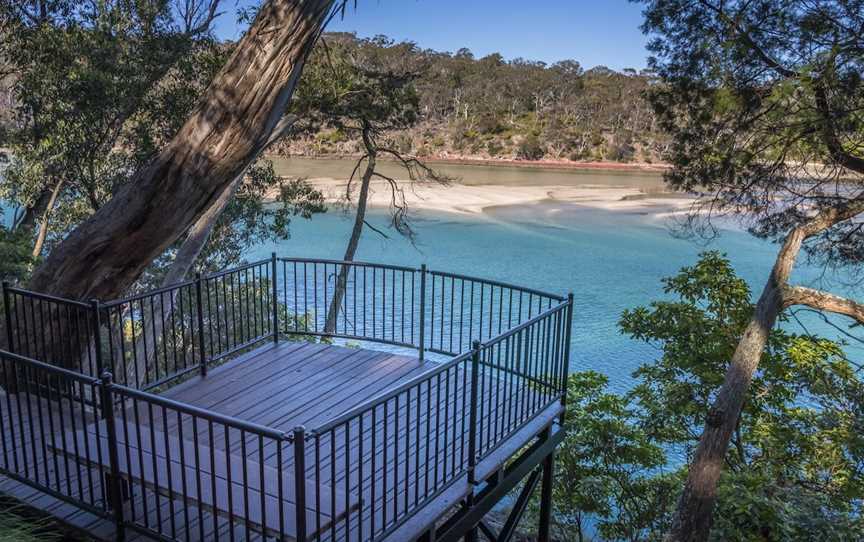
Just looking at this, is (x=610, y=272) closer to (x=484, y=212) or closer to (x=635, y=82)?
(x=484, y=212)

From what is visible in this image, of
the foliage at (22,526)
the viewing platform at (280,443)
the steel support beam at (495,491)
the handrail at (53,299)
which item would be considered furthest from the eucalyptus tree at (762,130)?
the handrail at (53,299)

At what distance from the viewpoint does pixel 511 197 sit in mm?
37312

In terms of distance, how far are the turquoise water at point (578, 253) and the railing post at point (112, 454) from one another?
40.1 ft

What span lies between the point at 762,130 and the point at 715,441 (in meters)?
3.72

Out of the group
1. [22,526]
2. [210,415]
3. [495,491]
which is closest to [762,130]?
[495,491]

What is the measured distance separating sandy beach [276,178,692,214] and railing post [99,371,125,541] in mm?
29307

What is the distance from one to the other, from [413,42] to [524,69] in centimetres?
4320

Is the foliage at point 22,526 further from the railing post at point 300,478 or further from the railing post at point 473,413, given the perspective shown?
the railing post at point 473,413

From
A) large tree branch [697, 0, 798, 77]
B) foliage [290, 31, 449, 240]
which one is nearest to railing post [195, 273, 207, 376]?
large tree branch [697, 0, 798, 77]

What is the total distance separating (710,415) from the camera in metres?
6.63

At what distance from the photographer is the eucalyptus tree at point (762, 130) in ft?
21.1

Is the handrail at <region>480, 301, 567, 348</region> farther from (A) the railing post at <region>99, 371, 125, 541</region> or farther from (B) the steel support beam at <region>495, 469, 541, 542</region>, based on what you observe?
(A) the railing post at <region>99, 371, 125, 541</region>

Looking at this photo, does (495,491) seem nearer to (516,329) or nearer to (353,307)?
(516,329)

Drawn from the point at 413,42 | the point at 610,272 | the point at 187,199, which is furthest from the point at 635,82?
the point at 187,199
